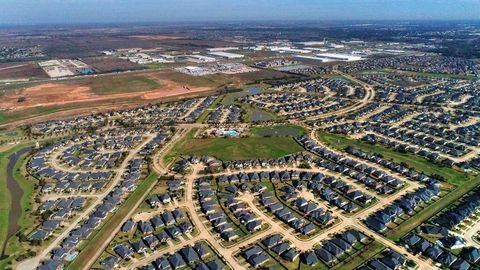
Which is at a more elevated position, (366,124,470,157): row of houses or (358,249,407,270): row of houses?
(366,124,470,157): row of houses

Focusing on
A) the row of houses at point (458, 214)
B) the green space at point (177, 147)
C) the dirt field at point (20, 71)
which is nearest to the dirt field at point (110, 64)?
the dirt field at point (20, 71)

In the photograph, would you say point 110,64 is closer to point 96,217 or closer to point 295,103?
point 295,103

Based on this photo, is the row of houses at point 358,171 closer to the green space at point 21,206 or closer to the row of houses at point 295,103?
the row of houses at point 295,103

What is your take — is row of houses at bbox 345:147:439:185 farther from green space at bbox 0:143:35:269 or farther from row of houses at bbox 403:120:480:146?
green space at bbox 0:143:35:269

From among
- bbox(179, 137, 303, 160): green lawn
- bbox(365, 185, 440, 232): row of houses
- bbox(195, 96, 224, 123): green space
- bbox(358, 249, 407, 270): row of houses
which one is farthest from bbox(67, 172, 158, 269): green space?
bbox(365, 185, 440, 232): row of houses

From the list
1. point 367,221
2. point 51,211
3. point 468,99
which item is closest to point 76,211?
point 51,211

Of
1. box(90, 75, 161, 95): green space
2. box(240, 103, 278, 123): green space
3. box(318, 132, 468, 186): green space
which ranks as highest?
box(90, 75, 161, 95): green space

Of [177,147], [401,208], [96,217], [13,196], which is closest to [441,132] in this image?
[401,208]
